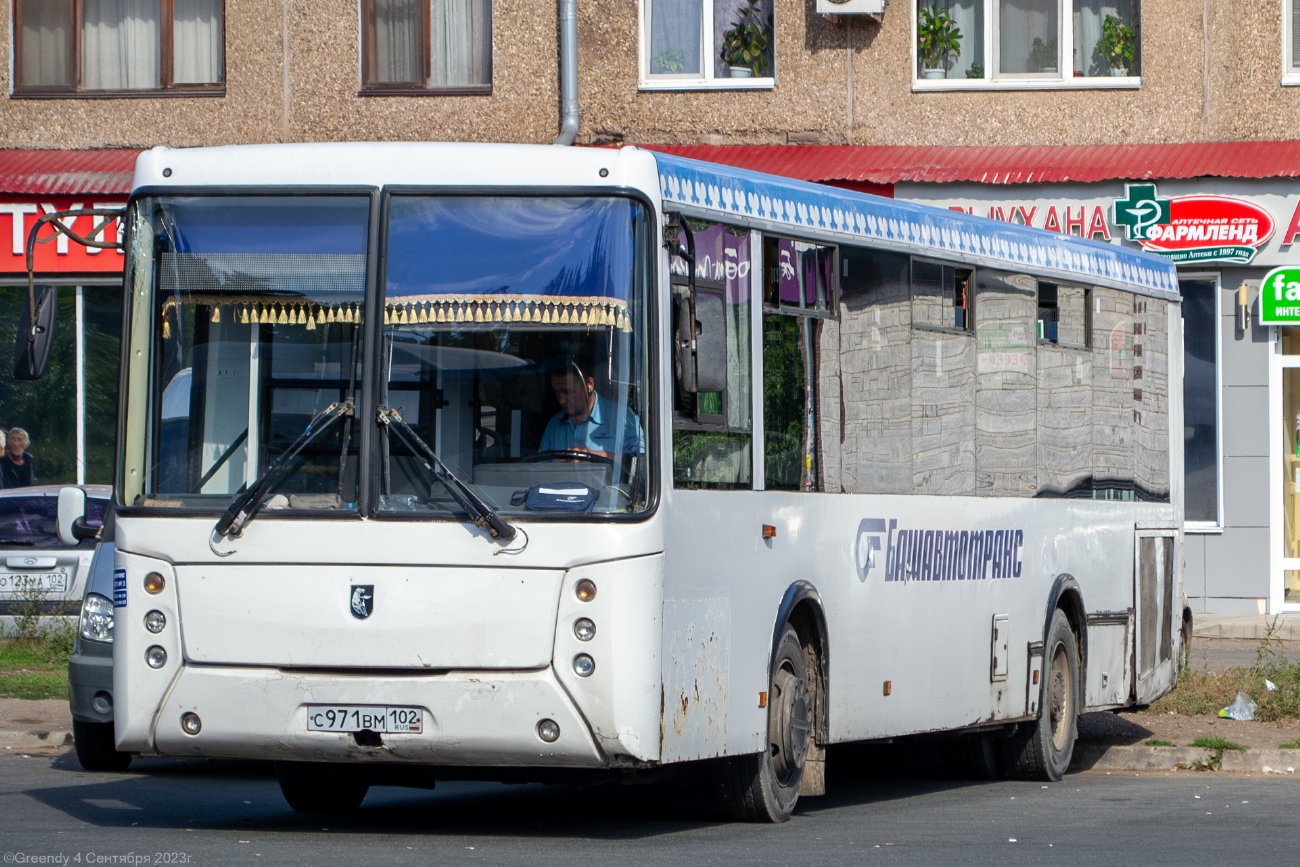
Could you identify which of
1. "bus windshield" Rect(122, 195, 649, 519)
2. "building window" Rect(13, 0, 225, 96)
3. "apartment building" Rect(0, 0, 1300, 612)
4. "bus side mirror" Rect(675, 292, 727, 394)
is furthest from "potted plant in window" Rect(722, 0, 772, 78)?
"bus windshield" Rect(122, 195, 649, 519)

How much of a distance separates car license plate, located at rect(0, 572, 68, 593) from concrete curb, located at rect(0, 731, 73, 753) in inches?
115

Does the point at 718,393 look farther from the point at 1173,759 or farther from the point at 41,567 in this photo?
the point at 41,567

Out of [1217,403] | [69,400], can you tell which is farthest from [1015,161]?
[69,400]

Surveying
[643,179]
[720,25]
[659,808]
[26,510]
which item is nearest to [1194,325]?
[720,25]

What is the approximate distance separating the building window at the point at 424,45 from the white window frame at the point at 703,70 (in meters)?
1.78

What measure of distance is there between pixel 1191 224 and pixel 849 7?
14.2ft

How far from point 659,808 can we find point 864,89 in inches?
Result: 591

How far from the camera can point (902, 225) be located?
36.6ft

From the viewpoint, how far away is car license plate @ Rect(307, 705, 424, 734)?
333 inches

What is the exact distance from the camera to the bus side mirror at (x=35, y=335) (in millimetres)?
8844

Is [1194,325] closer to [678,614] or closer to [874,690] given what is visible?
[874,690]

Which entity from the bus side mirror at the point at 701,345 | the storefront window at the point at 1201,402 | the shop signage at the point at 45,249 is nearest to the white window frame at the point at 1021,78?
the storefront window at the point at 1201,402

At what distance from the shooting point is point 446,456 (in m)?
8.59

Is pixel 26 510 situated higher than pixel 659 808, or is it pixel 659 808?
pixel 26 510
